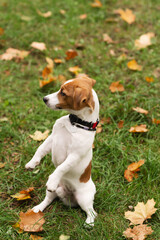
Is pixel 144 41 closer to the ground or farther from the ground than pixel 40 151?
closer to the ground

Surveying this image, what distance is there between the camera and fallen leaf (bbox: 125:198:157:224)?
2.48 metres

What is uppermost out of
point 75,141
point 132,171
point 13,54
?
point 75,141

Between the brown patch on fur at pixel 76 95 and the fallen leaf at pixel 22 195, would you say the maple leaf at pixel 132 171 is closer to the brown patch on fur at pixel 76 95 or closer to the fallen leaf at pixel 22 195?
the fallen leaf at pixel 22 195

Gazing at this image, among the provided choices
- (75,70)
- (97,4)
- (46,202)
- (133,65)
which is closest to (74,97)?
(46,202)

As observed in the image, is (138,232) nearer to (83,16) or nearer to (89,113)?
(89,113)

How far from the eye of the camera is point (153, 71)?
424 cm

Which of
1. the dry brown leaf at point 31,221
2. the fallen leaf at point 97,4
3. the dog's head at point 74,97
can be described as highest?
the dog's head at point 74,97

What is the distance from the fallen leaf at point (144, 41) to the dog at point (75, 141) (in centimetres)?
261

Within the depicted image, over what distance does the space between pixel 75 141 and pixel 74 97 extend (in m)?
0.34

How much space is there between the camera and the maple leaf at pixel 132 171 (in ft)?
9.49

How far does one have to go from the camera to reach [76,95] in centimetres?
205

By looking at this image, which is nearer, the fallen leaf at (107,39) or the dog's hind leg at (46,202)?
the dog's hind leg at (46,202)

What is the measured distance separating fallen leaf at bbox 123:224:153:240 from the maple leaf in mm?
545

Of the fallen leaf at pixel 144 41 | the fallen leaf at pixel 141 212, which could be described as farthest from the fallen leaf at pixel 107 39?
the fallen leaf at pixel 141 212
